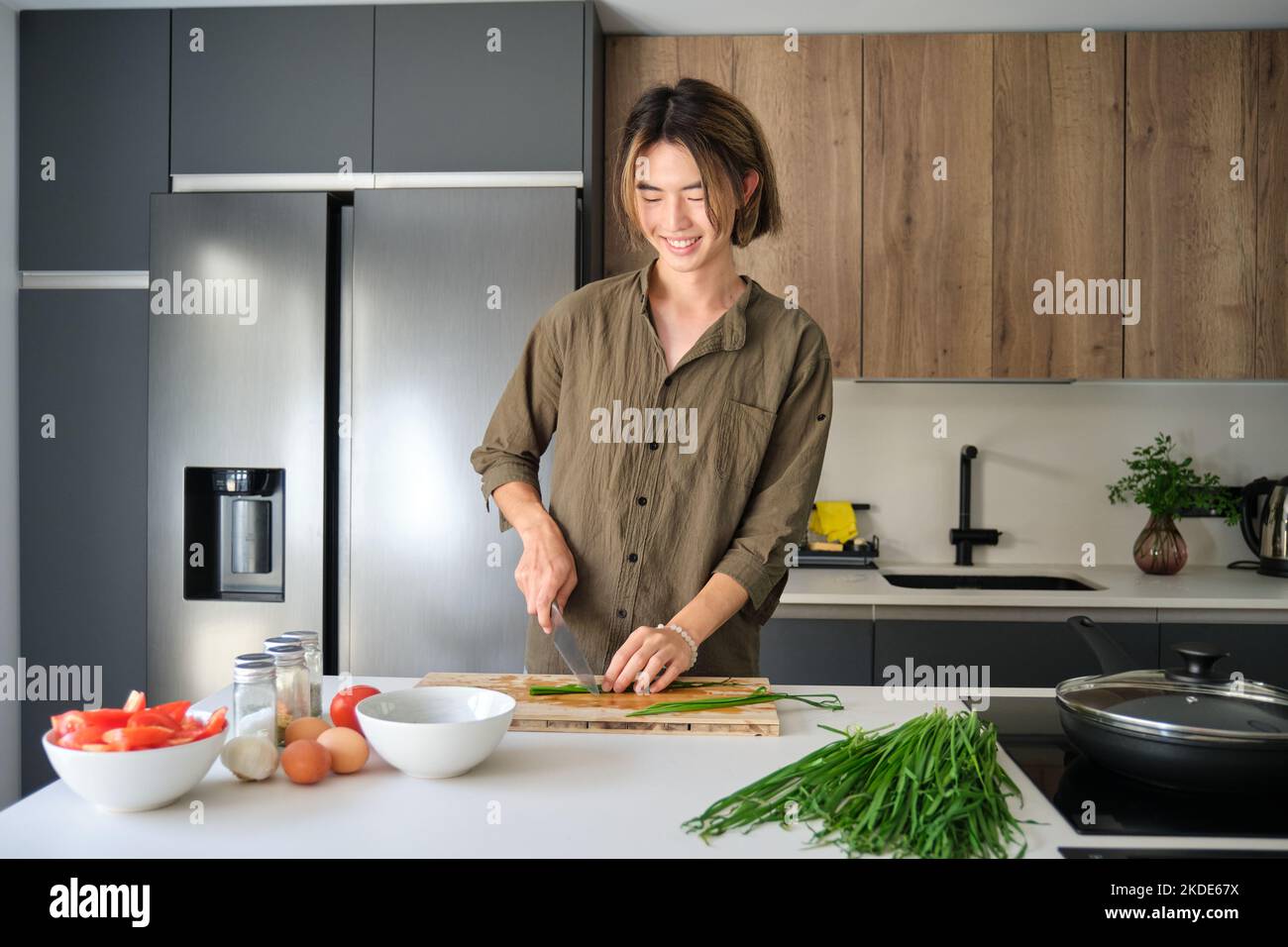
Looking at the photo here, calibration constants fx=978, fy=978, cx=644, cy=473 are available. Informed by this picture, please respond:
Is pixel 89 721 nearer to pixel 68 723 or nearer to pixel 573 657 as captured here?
pixel 68 723

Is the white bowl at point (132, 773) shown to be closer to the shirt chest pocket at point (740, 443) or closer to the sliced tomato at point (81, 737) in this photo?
the sliced tomato at point (81, 737)

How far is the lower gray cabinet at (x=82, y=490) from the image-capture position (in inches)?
104

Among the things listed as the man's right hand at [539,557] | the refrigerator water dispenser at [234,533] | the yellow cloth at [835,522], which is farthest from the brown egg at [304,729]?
the yellow cloth at [835,522]

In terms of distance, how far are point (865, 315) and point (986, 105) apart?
0.66 metres

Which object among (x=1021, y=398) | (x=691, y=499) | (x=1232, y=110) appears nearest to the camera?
(x=691, y=499)

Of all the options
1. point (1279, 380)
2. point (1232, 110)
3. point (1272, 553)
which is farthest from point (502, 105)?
point (1272, 553)

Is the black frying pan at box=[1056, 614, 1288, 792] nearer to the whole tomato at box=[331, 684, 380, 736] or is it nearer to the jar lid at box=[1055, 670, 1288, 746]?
the jar lid at box=[1055, 670, 1288, 746]

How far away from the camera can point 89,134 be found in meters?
2.62

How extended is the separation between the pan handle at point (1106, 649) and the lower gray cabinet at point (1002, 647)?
4.09 feet

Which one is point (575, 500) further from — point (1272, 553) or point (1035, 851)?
point (1272, 553)

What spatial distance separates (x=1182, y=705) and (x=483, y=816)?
0.73 metres

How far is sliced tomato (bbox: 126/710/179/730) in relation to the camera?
2.97 feet

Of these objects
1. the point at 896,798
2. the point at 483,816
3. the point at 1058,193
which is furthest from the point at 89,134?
the point at 896,798

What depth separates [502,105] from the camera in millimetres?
2545
